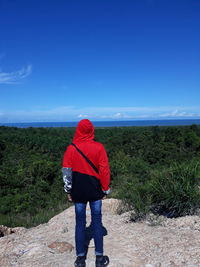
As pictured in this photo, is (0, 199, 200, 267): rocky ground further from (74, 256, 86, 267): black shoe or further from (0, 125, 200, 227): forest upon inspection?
(0, 125, 200, 227): forest

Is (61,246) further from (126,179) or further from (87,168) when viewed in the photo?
(126,179)

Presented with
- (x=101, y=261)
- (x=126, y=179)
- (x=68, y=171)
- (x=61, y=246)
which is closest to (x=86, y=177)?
(x=68, y=171)

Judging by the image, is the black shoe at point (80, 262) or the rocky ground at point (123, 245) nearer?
the black shoe at point (80, 262)

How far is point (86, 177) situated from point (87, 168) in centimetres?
11

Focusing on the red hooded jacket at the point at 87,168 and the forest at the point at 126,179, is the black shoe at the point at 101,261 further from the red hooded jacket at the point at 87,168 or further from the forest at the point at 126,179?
the forest at the point at 126,179

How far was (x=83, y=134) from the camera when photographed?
134 inches

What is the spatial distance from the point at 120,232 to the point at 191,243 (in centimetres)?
113

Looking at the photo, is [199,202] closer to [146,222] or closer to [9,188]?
[146,222]

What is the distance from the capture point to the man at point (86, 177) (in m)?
3.30

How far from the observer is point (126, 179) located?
13.8 metres

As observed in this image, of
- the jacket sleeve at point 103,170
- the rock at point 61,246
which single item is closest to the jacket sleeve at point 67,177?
the jacket sleeve at point 103,170

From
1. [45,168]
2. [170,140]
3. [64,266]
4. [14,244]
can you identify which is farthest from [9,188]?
[170,140]

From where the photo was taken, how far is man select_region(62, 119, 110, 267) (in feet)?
10.8

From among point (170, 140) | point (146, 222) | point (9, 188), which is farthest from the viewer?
point (170, 140)
